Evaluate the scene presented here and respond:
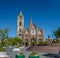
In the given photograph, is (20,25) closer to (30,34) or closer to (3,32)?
(30,34)

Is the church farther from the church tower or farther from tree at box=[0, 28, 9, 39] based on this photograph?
tree at box=[0, 28, 9, 39]

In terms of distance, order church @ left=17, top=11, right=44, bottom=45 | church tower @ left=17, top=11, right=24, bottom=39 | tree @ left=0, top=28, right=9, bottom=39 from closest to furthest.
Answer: tree @ left=0, top=28, right=9, bottom=39, church @ left=17, top=11, right=44, bottom=45, church tower @ left=17, top=11, right=24, bottom=39

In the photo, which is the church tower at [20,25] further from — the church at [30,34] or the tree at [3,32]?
the tree at [3,32]

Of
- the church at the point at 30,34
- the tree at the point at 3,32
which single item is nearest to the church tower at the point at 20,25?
the church at the point at 30,34

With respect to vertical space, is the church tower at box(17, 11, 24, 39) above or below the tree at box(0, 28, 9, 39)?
above

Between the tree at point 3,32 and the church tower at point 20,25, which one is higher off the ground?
the church tower at point 20,25

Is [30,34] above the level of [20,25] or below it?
below

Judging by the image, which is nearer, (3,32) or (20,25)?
(3,32)

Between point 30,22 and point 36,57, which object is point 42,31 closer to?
point 30,22

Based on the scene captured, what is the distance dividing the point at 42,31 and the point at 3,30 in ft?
302

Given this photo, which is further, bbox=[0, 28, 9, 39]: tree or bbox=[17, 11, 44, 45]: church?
bbox=[17, 11, 44, 45]: church

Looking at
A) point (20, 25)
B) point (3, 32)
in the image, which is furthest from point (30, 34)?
point (3, 32)

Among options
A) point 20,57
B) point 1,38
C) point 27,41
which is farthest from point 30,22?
point 20,57

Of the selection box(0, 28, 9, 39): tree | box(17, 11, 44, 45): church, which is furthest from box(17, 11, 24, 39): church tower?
box(0, 28, 9, 39): tree
